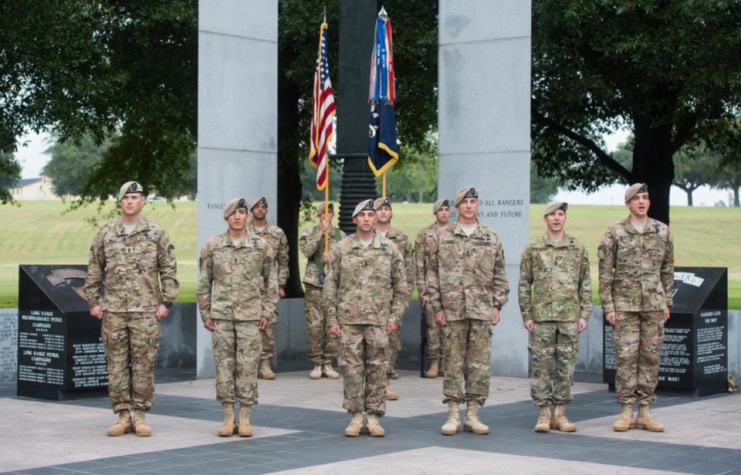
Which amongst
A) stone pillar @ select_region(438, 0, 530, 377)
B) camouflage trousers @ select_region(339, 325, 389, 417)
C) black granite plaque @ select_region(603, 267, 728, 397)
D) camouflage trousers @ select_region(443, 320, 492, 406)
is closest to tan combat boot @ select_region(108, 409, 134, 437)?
camouflage trousers @ select_region(339, 325, 389, 417)

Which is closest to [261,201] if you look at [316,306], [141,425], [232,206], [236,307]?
[232,206]

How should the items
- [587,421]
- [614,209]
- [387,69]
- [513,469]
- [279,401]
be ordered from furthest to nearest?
1. [614,209]
2. [387,69]
3. [279,401]
4. [587,421]
5. [513,469]

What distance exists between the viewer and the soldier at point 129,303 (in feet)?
29.6

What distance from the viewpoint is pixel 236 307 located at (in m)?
8.98

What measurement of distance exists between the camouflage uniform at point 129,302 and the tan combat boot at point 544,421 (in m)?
3.47

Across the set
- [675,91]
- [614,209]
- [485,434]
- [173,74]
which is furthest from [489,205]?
[614,209]

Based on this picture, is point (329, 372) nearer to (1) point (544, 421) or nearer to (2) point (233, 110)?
(2) point (233, 110)

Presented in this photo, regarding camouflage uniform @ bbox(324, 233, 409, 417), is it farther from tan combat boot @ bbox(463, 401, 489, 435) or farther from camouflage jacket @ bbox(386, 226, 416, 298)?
camouflage jacket @ bbox(386, 226, 416, 298)

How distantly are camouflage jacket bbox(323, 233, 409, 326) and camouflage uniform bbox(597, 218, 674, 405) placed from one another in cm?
192

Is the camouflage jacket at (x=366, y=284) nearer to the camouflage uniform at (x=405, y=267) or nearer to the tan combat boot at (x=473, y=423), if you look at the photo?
the tan combat boot at (x=473, y=423)

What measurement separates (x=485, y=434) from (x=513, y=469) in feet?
5.46

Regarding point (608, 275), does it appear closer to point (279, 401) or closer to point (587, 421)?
point (587, 421)

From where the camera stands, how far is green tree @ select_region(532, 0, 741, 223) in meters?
17.0

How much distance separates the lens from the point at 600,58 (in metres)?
18.6
